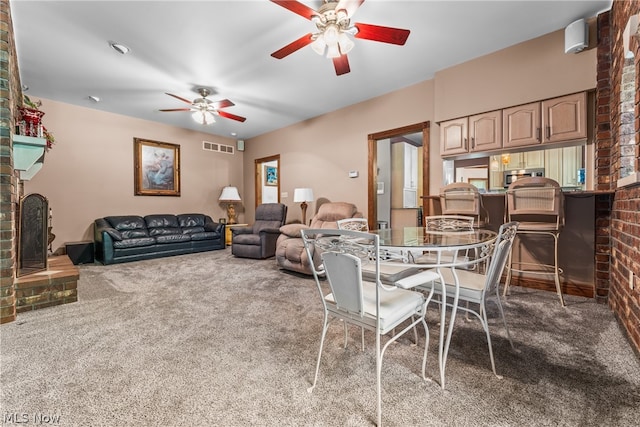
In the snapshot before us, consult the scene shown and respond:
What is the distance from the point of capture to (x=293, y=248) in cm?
378

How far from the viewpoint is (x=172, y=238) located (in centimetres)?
516

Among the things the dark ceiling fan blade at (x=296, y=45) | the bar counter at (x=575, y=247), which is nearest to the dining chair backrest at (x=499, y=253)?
the bar counter at (x=575, y=247)

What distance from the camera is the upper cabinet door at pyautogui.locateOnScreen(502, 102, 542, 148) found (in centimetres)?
295

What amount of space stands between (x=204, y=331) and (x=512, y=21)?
3.99 metres

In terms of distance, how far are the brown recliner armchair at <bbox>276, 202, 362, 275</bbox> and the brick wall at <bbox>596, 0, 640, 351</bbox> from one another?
269 centimetres

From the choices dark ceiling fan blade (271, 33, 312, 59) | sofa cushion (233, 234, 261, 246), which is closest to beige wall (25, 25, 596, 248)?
sofa cushion (233, 234, 261, 246)

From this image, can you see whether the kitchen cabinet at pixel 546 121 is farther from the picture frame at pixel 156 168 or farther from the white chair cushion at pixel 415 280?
the picture frame at pixel 156 168

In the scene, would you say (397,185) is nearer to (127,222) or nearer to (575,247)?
(575,247)

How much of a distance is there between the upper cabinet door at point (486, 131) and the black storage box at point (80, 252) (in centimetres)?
603

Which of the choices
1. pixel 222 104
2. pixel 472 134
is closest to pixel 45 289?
pixel 222 104

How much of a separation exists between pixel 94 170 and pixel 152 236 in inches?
64.8

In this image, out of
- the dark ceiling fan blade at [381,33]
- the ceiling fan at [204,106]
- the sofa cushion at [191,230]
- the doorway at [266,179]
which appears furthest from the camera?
the doorway at [266,179]

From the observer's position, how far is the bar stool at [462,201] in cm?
293

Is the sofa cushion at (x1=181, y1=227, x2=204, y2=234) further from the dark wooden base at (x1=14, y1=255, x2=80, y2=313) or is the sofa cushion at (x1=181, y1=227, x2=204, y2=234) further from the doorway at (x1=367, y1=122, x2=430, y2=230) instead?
the doorway at (x1=367, y1=122, x2=430, y2=230)
